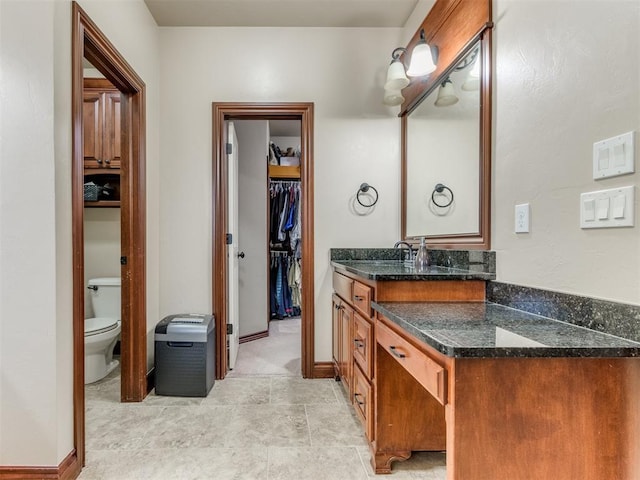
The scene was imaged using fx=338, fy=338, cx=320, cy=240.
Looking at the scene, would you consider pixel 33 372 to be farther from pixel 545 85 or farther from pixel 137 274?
pixel 545 85

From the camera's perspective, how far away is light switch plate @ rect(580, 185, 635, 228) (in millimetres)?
879

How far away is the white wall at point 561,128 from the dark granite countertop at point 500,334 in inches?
5.2

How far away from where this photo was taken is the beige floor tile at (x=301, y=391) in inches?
86.0

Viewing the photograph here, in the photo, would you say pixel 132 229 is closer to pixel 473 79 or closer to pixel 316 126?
pixel 316 126

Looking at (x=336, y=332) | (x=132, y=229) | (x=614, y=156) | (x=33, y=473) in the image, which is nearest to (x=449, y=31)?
(x=614, y=156)

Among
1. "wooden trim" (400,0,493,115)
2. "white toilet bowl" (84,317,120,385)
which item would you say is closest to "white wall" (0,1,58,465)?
"white toilet bowl" (84,317,120,385)

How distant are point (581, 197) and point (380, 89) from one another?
191 cm

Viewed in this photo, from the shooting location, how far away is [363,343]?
1.68 metres

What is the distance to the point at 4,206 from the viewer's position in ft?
4.53

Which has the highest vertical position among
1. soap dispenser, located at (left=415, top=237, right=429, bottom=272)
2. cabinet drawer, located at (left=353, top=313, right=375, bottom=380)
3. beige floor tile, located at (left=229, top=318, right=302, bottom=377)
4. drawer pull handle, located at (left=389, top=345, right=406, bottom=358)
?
soap dispenser, located at (left=415, top=237, right=429, bottom=272)

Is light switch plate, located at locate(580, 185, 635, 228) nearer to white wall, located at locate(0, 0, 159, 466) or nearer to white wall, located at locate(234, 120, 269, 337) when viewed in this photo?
white wall, located at locate(0, 0, 159, 466)

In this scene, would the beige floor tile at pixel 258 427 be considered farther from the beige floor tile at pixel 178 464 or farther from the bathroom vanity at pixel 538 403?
the bathroom vanity at pixel 538 403

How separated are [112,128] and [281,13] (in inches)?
61.5

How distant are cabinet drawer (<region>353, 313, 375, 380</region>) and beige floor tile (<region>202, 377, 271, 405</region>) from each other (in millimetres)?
798
